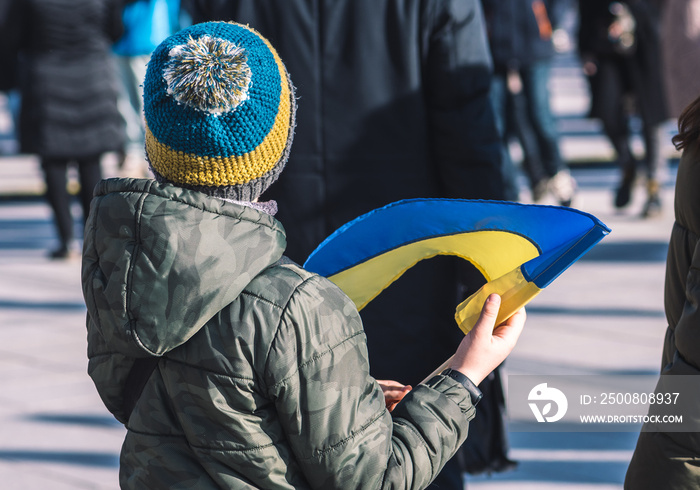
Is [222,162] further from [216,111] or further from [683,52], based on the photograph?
[683,52]

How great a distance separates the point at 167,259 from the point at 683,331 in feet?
3.64

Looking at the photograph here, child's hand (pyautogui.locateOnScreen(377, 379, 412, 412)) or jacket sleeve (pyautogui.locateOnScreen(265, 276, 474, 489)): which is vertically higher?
jacket sleeve (pyautogui.locateOnScreen(265, 276, 474, 489))

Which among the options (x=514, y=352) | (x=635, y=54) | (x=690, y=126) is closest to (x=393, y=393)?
(x=690, y=126)

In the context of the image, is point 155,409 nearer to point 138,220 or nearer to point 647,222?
point 138,220

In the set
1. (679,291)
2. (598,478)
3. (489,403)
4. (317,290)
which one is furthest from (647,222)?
(317,290)

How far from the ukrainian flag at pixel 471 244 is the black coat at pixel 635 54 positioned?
6.36 m

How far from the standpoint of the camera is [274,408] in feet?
5.64

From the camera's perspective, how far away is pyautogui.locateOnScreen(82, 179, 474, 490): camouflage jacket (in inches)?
65.1

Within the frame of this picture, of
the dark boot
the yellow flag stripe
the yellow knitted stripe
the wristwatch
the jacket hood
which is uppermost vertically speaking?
the yellow knitted stripe

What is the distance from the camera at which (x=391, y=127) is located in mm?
2859

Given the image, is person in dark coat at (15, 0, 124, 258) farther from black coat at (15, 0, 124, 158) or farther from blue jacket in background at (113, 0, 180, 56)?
blue jacket in background at (113, 0, 180, 56)

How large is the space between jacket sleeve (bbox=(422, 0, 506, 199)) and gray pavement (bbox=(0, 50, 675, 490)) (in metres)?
1.42

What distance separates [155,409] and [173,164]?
42 centimetres

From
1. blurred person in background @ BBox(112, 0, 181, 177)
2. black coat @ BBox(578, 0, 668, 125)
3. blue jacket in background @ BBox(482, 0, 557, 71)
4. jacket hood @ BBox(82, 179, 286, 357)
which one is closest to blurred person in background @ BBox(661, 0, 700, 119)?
jacket hood @ BBox(82, 179, 286, 357)
